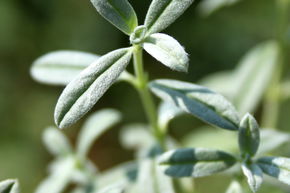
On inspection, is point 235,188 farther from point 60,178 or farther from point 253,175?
point 60,178

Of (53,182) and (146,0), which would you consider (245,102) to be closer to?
(53,182)

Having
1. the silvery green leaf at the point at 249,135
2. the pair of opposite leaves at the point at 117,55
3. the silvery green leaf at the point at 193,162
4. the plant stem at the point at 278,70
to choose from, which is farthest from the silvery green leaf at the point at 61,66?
the plant stem at the point at 278,70

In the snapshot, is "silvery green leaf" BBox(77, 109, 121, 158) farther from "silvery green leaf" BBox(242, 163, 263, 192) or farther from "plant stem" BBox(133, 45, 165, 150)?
"silvery green leaf" BBox(242, 163, 263, 192)

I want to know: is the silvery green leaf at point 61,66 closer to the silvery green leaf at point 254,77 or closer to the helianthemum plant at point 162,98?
the helianthemum plant at point 162,98

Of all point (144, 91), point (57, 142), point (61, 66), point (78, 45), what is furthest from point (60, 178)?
point (78, 45)

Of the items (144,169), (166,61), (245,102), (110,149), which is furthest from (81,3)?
(166,61)

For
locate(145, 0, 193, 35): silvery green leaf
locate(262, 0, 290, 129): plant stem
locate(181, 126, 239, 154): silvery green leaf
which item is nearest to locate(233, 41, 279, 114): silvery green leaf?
locate(262, 0, 290, 129): plant stem
